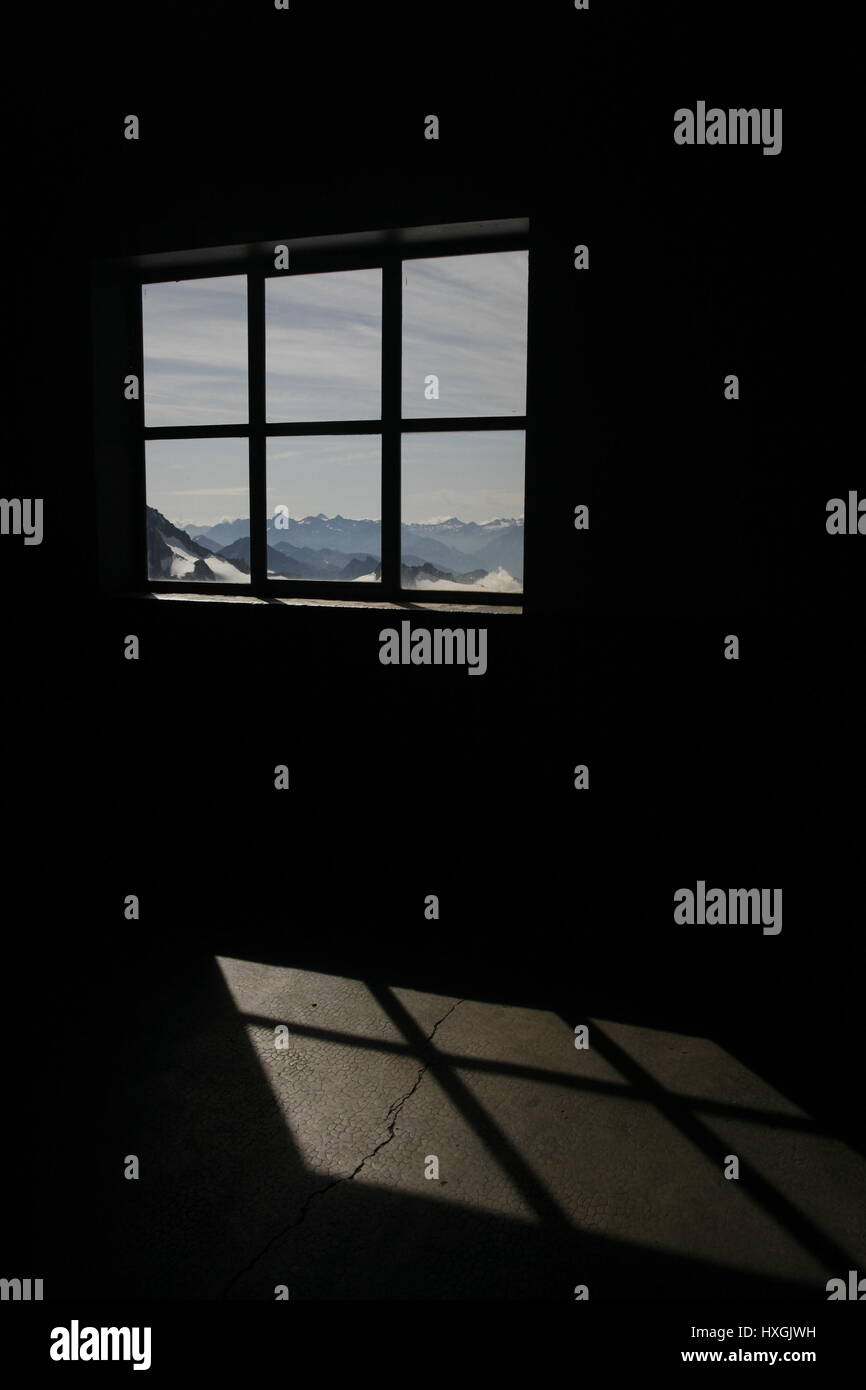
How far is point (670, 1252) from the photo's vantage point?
5.44ft

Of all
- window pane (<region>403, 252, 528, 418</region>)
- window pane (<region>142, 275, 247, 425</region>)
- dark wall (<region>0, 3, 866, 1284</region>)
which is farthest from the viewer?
window pane (<region>142, 275, 247, 425</region>)

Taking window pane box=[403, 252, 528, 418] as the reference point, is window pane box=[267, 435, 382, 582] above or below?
below

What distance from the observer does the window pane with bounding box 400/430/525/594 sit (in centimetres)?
309

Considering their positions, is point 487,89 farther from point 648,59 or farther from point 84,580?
point 84,580

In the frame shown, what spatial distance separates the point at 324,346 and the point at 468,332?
1.77 feet

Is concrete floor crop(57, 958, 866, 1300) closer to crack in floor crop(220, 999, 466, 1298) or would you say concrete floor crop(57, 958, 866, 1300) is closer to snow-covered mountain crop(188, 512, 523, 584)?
crack in floor crop(220, 999, 466, 1298)

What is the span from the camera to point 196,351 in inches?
137

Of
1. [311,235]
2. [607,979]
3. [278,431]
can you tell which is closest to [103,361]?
[278,431]

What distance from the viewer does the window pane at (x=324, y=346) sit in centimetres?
323

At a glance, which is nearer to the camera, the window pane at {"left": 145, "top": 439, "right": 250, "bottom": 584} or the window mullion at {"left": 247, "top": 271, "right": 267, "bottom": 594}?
the window mullion at {"left": 247, "top": 271, "right": 267, "bottom": 594}

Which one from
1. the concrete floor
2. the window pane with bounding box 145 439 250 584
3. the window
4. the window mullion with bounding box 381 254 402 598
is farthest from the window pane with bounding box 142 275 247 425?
the concrete floor

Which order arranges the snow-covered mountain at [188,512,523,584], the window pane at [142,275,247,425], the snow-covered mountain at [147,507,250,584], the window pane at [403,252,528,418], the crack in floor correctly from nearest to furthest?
1. the crack in floor
2. the window pane at [403,252,528,418]
3. the snow-covered mountain at [188,512,523,584]
4. the window pane at [142,275,247,425]
5. the snow-covered mountain at [147,507,250,584]

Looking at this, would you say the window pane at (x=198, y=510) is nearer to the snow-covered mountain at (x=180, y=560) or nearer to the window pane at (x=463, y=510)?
the snow-covered mountain at (x=180, y=560)

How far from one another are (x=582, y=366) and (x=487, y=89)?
89cm
